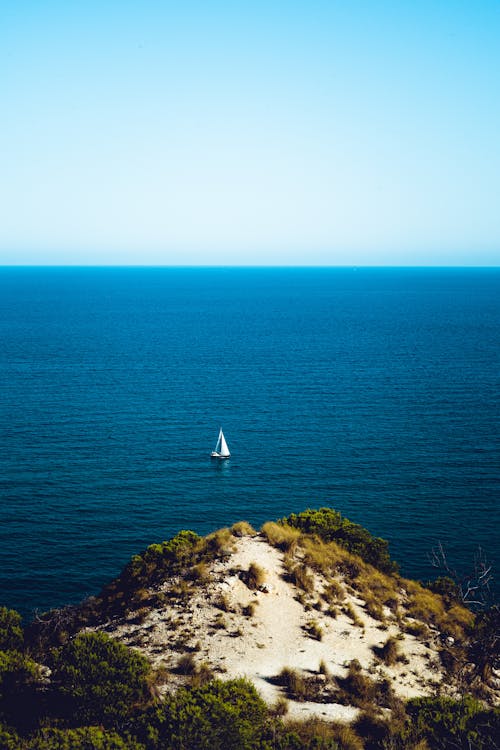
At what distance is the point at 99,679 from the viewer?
83.8 ft

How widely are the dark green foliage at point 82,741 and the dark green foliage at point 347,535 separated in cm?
2538

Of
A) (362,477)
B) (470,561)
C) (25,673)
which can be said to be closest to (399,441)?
(362,477)

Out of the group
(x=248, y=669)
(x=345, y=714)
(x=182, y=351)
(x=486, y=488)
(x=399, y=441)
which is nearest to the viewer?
(x=345, y=714)

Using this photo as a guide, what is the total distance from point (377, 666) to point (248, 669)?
23.4 ft

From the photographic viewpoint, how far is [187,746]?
2150 centimetres

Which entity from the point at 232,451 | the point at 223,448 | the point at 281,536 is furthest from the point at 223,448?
the point at 281,536

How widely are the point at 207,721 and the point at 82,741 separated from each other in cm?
463

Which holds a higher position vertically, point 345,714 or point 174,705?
point 174,705

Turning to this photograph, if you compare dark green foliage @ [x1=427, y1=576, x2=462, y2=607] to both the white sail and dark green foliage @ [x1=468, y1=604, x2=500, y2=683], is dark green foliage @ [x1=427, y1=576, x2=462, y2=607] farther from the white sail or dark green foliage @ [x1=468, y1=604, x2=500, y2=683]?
the white sail

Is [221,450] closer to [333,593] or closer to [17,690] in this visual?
[333,593]

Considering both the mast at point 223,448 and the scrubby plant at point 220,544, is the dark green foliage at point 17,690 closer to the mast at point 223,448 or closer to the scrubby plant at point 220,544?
the scrubby plant at point 220,544

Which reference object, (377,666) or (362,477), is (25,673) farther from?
(362,477)

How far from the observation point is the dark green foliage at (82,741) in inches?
824

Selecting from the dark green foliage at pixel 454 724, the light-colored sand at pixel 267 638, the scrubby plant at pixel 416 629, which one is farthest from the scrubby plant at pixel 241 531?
the dark green foliage at pixel 454 724
